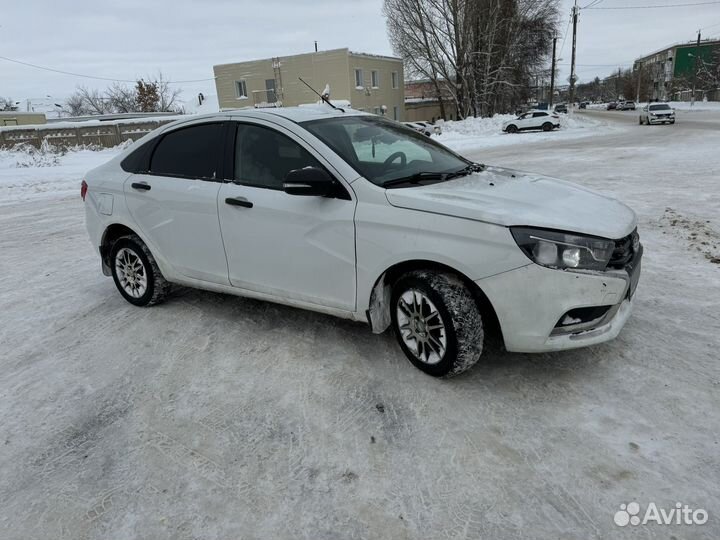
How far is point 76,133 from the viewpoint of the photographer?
24.5 m

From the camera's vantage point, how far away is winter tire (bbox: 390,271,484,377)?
2996 mm

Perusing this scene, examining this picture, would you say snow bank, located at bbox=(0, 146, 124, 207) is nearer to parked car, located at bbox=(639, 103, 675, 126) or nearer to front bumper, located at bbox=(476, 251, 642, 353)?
front bumper, located at bbox=(476, 251, 642, 353)

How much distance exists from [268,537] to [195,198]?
2669 millimetres

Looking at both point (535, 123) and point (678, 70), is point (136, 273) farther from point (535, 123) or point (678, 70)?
point (678, 70)

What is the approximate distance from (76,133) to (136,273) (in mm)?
23889

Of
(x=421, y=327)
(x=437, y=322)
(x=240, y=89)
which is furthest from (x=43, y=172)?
(x=240, y=89)

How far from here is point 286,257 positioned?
11.8 feet

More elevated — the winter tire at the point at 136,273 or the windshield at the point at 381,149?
the windshield at the point at 381,149

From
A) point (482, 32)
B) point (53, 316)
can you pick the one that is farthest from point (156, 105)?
point (53, 316)

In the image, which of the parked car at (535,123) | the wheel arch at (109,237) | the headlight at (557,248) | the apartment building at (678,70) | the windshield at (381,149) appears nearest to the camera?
the headlight at (557,248)

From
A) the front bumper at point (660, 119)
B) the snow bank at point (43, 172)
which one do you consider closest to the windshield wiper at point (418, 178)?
the snow bank at point (43, 172)

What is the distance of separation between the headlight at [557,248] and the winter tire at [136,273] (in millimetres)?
3288

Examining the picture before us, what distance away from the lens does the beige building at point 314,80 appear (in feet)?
134
